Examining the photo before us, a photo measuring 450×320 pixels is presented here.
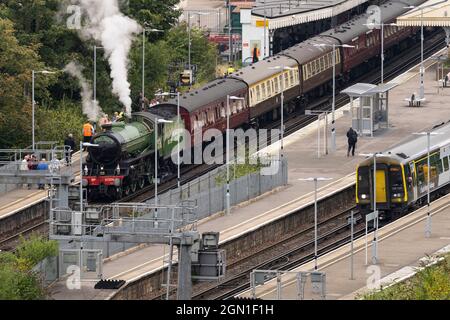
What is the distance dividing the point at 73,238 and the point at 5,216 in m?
15.8

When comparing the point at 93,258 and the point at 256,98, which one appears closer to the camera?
the point at 93,258

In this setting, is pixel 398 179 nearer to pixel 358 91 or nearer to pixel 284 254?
pixel 284 254

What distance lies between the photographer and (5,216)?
7919 centimetres

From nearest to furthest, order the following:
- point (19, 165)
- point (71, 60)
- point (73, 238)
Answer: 1. point (73, 238)
2. point (19, 165)
3. point (71, 60)

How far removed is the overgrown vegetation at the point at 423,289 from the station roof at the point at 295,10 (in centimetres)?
5582

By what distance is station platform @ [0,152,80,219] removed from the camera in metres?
80.7

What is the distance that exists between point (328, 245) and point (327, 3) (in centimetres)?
5131

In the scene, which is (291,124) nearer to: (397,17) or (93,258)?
(397,17)

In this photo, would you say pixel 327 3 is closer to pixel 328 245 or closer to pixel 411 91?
pixel 411 91

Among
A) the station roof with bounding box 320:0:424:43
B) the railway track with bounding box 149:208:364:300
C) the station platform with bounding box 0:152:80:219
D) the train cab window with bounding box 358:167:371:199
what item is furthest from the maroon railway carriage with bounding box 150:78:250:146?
the station roof with bounding box 320:0:424:43

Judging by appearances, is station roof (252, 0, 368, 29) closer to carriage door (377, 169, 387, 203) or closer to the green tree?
the green tree

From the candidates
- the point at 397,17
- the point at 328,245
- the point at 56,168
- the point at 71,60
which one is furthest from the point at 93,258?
the point at 397,17

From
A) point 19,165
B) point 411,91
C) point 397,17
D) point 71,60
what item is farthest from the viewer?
point 397,17

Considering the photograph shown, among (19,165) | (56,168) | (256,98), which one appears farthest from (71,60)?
(56,168)
